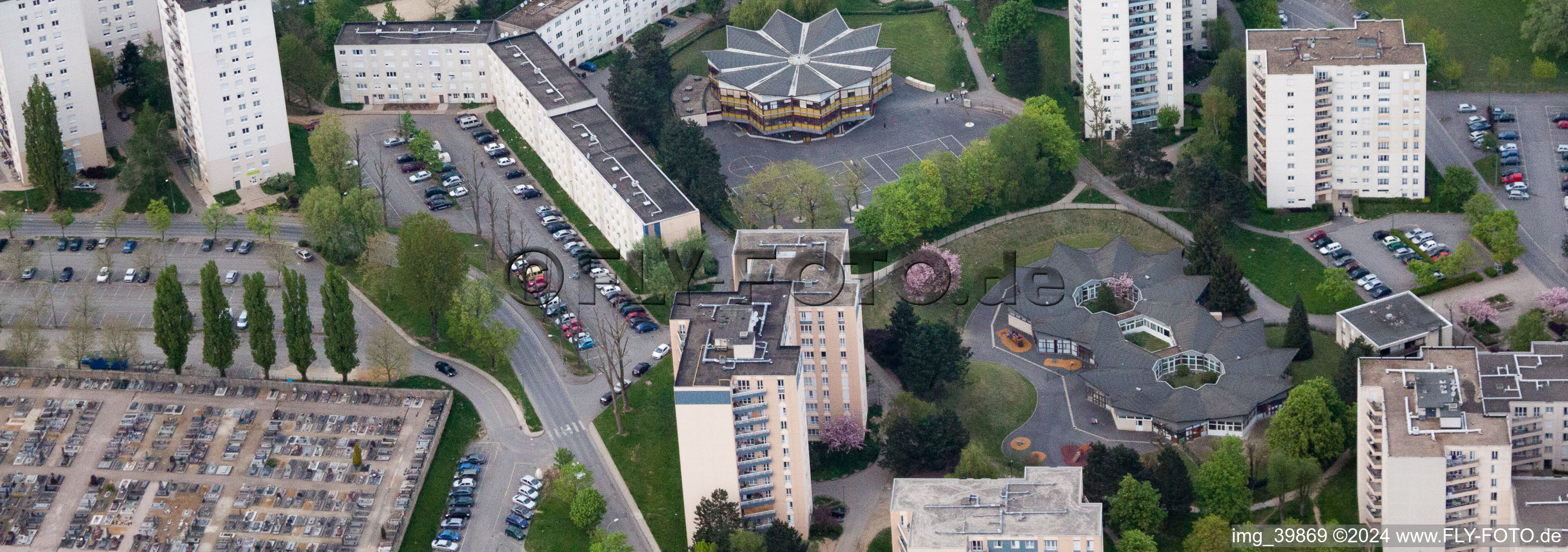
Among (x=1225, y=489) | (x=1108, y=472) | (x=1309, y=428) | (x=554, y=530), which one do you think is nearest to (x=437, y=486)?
(x=554, y=530)

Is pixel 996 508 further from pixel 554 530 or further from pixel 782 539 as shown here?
pixel 554 530

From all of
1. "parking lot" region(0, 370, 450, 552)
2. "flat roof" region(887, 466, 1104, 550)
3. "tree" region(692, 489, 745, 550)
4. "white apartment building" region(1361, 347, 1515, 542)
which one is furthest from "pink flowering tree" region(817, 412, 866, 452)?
"white apartment building" region(1361, 347, 1515, 542)

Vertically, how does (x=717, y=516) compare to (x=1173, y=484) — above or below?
above

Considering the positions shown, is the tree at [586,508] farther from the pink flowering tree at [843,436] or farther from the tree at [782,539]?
the pink flowering tree at [843,436]

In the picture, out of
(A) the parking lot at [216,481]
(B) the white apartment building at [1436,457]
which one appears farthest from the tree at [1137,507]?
(A) the parking lot at [216,481]

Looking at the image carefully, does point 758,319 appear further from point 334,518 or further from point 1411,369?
point 1411,369

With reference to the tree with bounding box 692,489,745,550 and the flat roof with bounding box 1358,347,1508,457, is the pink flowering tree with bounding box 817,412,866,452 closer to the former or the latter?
the tree with bounding box 692,489,745,550

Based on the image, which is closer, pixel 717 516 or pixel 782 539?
pixel 782 539
